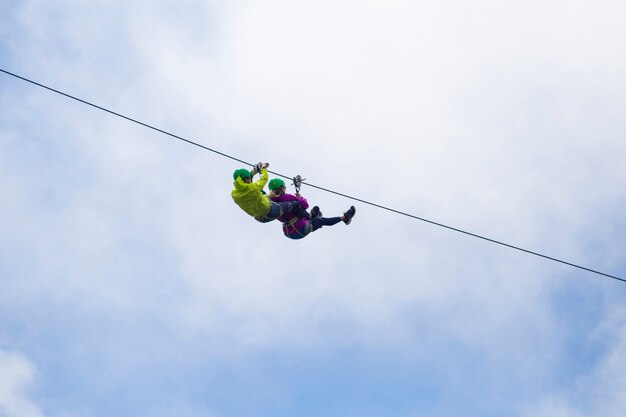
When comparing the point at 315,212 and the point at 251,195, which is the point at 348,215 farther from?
the point at 251,195

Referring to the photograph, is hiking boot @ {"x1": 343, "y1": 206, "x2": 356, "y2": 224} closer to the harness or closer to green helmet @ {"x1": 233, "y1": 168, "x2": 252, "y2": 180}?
the harness

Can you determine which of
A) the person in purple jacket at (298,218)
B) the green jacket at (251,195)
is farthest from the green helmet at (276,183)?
the green jacket at (251,195)

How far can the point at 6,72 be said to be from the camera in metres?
13.4

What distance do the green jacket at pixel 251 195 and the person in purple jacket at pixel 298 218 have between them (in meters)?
0.59

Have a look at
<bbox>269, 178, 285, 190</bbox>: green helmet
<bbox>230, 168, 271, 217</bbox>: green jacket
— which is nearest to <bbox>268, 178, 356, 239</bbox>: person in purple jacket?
<bbox>269, 178, 285, 190</bbox>: green helmet

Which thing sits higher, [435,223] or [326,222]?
[326,222]

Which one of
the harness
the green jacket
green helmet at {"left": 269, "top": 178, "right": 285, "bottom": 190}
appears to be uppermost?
green helmet at {"left": 269, "top": 178, "right": 285, "bottom": 190}

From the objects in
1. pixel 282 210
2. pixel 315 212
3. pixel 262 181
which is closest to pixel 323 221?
pixel 315 212

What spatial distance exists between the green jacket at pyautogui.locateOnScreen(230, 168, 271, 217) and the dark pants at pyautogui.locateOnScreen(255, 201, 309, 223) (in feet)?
0.98

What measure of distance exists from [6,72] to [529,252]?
9.58 m

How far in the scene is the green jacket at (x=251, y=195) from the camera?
1501 centimetres

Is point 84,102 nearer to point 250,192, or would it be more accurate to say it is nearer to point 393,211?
point 250,192

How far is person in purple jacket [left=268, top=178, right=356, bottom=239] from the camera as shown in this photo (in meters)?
15.9

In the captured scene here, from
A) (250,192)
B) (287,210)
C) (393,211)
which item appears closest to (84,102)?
(250,192)
